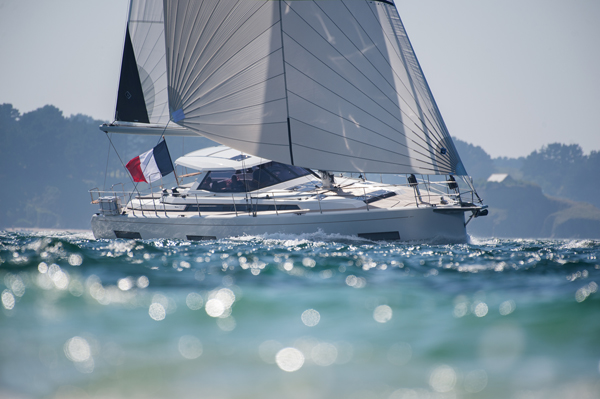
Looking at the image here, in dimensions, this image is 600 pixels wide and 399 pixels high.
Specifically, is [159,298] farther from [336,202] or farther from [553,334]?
[336,202]

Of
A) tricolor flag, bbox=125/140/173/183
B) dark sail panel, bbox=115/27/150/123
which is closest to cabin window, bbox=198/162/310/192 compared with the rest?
tricolor flag, bbox=125/140/173/183

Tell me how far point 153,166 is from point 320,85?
18.0 feet

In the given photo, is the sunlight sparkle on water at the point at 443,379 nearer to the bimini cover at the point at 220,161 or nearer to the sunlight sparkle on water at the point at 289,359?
the sunlight sparkle on water at the point at 289,359

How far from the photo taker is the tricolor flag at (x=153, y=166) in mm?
13906

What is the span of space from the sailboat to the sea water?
5.06 m

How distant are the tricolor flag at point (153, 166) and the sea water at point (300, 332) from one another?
7452 mm

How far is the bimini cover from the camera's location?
1416cm

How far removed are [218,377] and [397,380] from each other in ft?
3.71

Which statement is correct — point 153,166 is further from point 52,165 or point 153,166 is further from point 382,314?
point 52,165

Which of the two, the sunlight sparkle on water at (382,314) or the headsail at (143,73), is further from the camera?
the headsail at (143,73)

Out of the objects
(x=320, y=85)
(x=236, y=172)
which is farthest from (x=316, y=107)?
(x=236, y=172)

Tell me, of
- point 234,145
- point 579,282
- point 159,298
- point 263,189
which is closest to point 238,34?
point 234,145

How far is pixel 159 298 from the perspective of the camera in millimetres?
4895

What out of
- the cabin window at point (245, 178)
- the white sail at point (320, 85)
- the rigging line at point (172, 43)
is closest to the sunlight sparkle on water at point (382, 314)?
the white sail at point (320, 85)
